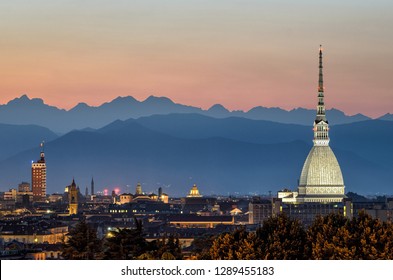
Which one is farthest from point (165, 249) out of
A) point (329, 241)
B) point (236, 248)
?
point (329, 241)

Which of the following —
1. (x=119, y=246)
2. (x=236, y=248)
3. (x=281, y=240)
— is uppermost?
(x=281, y=240)

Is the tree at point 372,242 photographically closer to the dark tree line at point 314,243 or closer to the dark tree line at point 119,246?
the dark tree line at point 314,243

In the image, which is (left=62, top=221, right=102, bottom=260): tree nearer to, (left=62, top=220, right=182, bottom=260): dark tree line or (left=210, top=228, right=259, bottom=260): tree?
(left=62, top=220, right=182, bottom=260): dark tree line

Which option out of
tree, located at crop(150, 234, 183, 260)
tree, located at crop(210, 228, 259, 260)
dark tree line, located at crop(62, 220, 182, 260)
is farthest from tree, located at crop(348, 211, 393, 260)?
tree, located at crop(150, 234, 183, 260)

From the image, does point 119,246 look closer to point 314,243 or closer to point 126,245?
point 126,245

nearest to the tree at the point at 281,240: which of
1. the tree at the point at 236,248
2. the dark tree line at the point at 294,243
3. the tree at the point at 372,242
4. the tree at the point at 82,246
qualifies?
the dark tree line at the point at 294,243

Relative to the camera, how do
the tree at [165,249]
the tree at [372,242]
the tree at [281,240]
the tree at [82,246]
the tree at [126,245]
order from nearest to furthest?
the tree at [372,242]
the tree at [281,240]
the tree at [165,249]
the tree at [126,245]
the tree at [82,246]

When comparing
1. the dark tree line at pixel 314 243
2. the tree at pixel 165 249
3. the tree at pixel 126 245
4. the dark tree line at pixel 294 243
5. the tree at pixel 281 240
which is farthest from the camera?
the tree at pixel 126 245

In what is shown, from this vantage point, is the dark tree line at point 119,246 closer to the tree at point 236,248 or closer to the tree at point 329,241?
the tree at point 236,248

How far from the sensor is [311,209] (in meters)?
186

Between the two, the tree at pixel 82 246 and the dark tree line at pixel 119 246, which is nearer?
the dark tree line at pixel 119 246

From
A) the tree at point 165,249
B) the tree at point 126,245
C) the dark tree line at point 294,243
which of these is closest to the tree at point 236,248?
the dark tree line at point 294,243

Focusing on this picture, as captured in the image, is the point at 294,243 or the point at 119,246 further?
the point at 119,246
